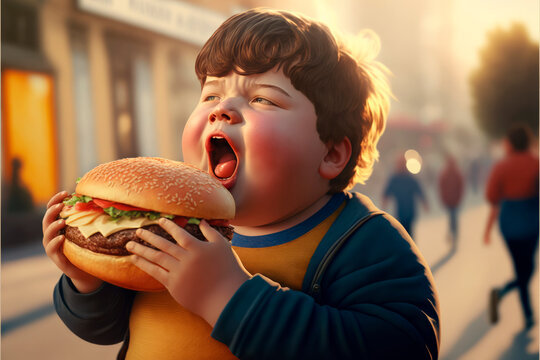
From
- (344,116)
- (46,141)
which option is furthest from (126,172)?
(46,141)

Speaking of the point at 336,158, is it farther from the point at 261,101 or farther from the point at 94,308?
the point at 94,308

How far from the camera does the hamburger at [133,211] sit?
1.58 m

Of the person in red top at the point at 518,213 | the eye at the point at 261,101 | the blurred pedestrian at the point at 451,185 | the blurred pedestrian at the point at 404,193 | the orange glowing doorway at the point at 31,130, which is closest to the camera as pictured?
the eye at the point at 261,101

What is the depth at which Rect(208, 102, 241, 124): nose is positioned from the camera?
5.75 ft

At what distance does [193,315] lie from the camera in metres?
1.73

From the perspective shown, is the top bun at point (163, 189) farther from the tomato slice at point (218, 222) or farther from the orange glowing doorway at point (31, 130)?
the orange glowing doorway at point (31, 130)

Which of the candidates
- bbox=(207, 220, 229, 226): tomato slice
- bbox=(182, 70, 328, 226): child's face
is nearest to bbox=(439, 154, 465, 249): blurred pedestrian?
bbox=(182, 70, 328, 226): child's face

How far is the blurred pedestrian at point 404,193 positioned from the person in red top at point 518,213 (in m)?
1.97

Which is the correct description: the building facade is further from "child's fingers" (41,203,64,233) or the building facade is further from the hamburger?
the hamburger

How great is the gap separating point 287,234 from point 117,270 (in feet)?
2.07

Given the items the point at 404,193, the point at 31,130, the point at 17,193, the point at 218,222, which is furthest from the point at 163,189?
the point at 31,130

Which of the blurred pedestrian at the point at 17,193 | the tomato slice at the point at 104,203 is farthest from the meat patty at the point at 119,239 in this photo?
the blurred pedestrian at the point at 17,193

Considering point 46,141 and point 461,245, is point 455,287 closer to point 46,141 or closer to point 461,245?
point 461,245

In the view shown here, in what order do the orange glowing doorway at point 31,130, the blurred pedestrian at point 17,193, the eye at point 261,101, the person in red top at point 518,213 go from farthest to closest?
the orange glowing doorway at point 31,130 < the blurred pedestrian at point 17,193 < the person in red top at point 518,213 < the eye at point 261,101
